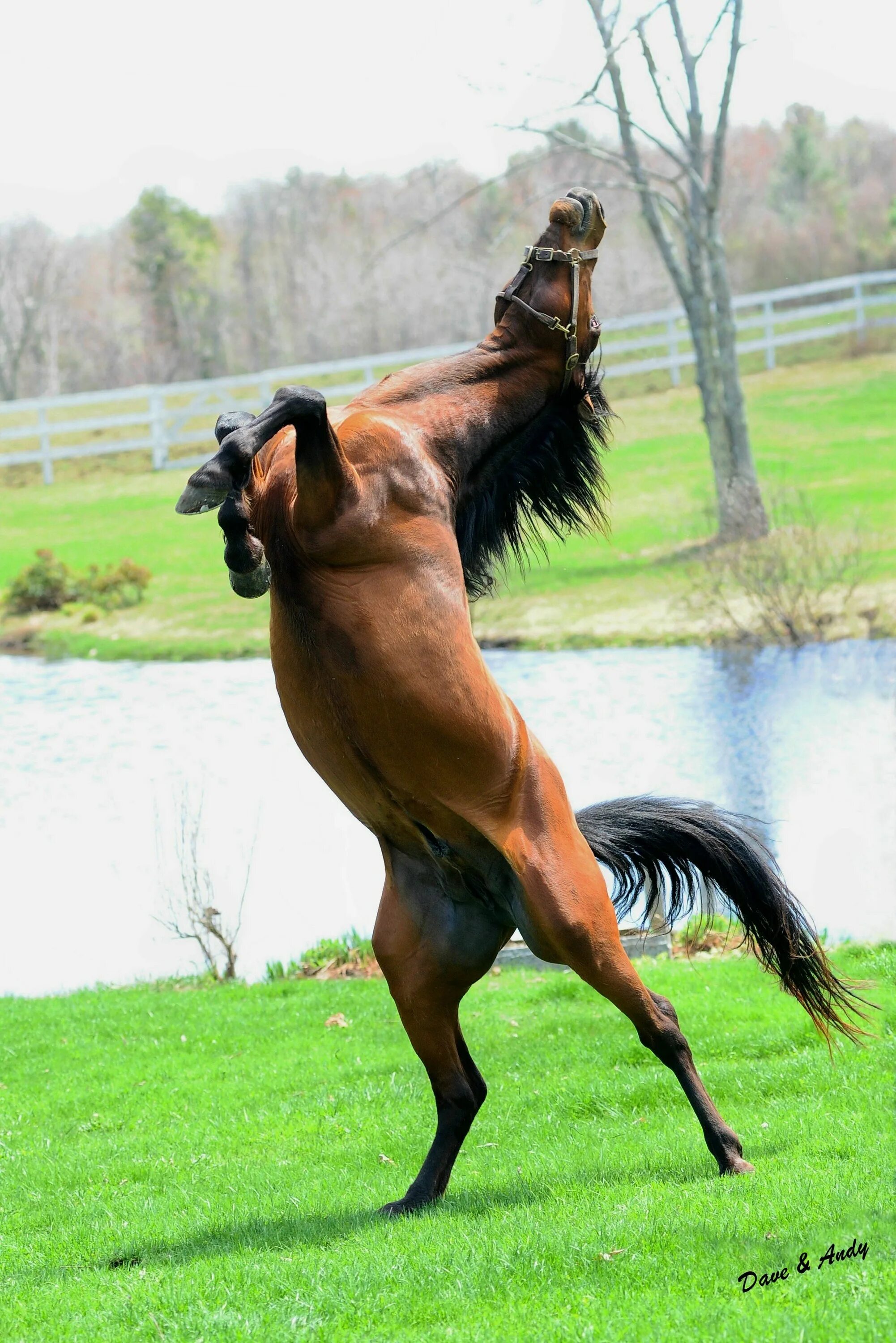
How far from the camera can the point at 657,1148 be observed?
4930 millimetres

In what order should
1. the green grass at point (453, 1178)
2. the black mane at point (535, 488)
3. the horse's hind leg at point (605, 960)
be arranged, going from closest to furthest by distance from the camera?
the green grass at point (453, 1178)
the horse's hind leg at point (605, 960)
the black mane at point (535, 488)

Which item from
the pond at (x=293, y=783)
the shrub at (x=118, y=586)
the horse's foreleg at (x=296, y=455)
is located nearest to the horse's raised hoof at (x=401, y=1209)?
the horse's foreleg at (x=296, y=455)

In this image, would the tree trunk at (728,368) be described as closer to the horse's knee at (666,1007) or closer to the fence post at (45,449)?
the fence post at (45,449)

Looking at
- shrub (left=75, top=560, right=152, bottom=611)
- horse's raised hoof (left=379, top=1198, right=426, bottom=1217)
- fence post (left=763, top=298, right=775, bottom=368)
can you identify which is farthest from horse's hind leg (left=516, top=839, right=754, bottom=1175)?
fence post (left=763, top=298, right=775, bottom=368)

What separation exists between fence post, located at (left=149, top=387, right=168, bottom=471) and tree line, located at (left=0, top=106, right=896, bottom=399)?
12.1 metres

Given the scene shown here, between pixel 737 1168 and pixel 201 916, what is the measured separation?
19.0 feet

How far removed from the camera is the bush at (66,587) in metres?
27.8

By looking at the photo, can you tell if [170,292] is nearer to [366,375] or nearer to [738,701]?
[366,375]

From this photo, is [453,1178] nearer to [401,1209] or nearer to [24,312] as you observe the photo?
[401,1209]

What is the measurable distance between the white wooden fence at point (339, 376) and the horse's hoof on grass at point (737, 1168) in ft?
94.0

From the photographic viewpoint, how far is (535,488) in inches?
189

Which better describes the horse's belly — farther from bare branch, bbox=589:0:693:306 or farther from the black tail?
bare branch, bbox=589:0:693:306

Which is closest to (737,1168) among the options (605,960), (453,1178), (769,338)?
(605,960)

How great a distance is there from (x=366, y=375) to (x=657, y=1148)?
1287 inches
